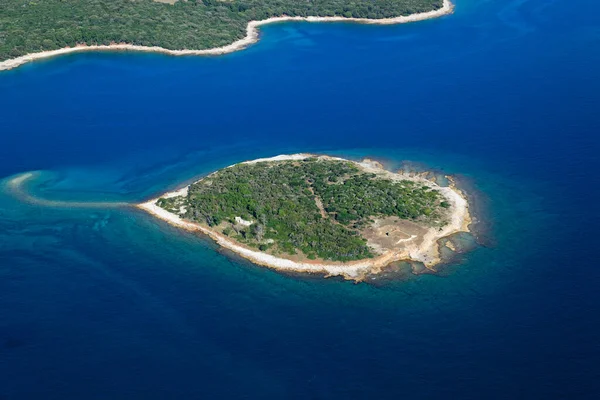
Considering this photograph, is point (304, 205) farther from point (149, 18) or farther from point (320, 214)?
point (149, 18)

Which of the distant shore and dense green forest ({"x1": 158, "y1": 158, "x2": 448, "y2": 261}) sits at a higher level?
the distant shore

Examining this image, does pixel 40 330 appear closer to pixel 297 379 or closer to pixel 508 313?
pixel 297 379

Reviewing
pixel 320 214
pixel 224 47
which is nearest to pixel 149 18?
pixel 224 47

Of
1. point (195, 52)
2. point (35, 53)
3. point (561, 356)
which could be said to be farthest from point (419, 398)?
point (35, 53)

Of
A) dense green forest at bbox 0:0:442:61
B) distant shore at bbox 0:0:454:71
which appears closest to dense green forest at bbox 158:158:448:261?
distant shore at bbox 0:0:454:71

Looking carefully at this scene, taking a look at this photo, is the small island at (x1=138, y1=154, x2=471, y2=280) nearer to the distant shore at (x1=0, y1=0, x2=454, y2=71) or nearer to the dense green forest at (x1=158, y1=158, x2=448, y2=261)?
the dense green forest at (x1=158, y1=158, x2=448, y2=261)
